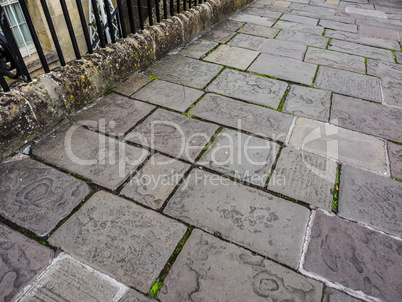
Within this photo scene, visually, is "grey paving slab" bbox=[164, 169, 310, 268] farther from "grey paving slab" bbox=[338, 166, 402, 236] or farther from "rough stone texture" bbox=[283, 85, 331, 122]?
"rough stone texture" bbox=[283, 85, 331, 122]

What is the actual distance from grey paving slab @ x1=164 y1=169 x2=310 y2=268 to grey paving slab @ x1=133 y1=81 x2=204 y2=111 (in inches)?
35.7

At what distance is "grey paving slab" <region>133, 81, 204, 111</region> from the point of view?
2.39 metres

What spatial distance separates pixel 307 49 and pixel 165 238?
3.25 meters

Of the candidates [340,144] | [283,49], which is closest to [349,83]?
[283,49]

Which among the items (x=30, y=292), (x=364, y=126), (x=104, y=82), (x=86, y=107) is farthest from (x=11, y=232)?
(x=364, y=126)

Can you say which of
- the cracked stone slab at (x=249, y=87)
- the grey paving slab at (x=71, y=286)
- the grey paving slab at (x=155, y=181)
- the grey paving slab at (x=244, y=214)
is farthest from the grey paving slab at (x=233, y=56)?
the grey paving slab at (x=71, y=286)

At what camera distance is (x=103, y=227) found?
1.43 meters

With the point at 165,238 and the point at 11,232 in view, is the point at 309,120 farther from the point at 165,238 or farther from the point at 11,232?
the point at 11,232

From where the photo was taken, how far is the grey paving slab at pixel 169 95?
2387 millimetres

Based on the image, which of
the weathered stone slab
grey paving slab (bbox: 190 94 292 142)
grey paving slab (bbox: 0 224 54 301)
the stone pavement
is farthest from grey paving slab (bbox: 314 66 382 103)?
grey paving slab (bbox: 0 224 54 301)

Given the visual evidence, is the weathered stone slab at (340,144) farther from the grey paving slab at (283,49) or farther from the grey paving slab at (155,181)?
the grey paving slab at (283,49)

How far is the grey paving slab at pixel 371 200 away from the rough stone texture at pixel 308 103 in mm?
671

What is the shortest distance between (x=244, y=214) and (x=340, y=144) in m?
1.06

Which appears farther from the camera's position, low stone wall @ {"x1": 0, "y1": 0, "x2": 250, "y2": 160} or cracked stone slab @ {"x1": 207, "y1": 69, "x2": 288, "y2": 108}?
cracked stone slab @ {"x1": 207, "y1": 69, "x2": 288, "y2": 108}
